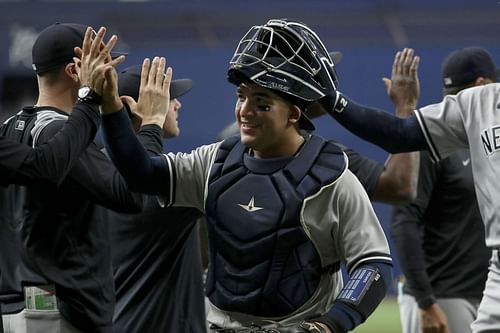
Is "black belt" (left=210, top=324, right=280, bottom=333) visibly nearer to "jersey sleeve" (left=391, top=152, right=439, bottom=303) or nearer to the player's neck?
the player's neck

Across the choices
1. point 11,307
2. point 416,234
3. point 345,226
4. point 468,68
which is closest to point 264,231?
point 345,226

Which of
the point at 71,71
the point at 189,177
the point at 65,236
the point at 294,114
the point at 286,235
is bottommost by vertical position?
the point at 65,236

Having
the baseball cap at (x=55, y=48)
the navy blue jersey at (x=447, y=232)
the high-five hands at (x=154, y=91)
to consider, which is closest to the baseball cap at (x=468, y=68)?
the navy blue jersey at (x=447, y=232)

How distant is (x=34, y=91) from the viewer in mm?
15219

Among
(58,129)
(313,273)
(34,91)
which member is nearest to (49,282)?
(58,129)

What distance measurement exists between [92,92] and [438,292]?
3059 millimetres

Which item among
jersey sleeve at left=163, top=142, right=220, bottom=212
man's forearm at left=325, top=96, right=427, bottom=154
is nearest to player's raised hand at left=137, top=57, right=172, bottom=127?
jersey sleeve at left=163, top=142, right=220, bottom=212

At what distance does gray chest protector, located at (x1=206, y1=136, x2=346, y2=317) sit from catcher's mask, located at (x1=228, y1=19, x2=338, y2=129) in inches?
8.9

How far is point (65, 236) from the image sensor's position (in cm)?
451

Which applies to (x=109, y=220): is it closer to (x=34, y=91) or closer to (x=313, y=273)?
(x=313, y=273)

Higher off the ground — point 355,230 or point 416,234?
point 355,230

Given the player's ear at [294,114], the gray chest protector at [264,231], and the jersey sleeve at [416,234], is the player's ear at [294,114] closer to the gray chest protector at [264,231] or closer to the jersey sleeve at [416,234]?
the gray chest protector at [264,231]

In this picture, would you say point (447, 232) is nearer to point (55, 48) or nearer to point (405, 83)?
point (405, 83)

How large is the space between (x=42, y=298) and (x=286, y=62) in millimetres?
1435
